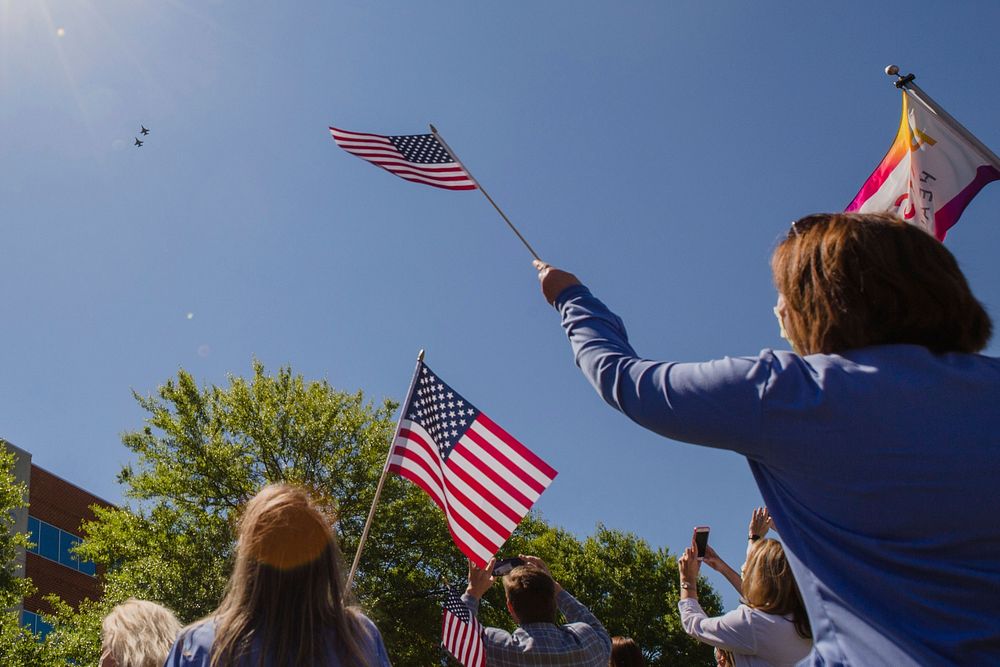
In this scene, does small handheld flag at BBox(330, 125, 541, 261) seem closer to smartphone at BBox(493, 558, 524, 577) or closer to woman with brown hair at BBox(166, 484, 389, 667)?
smartphone at BBox(493, 558, 524, 577)

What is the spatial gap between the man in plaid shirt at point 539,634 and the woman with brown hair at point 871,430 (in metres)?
3.47

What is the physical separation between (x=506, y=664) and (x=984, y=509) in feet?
13.0

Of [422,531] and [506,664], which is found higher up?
[422,531]

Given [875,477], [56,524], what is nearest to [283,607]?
[875,477]

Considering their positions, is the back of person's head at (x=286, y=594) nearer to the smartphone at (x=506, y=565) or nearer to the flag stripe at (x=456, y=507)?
the smartphone at (x=506, y=565)

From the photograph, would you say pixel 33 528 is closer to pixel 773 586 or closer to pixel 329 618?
pixel 773 586

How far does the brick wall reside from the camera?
3538cm

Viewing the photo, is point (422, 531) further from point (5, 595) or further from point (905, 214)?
point (905, 214)

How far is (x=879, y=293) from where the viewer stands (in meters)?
1.83

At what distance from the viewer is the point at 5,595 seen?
18.4m

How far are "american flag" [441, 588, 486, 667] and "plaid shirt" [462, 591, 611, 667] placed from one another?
3.0 inches

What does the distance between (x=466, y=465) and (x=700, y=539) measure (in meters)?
2.89

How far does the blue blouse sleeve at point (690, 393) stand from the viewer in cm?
171

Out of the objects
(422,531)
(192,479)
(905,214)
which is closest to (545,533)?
(422,531)
